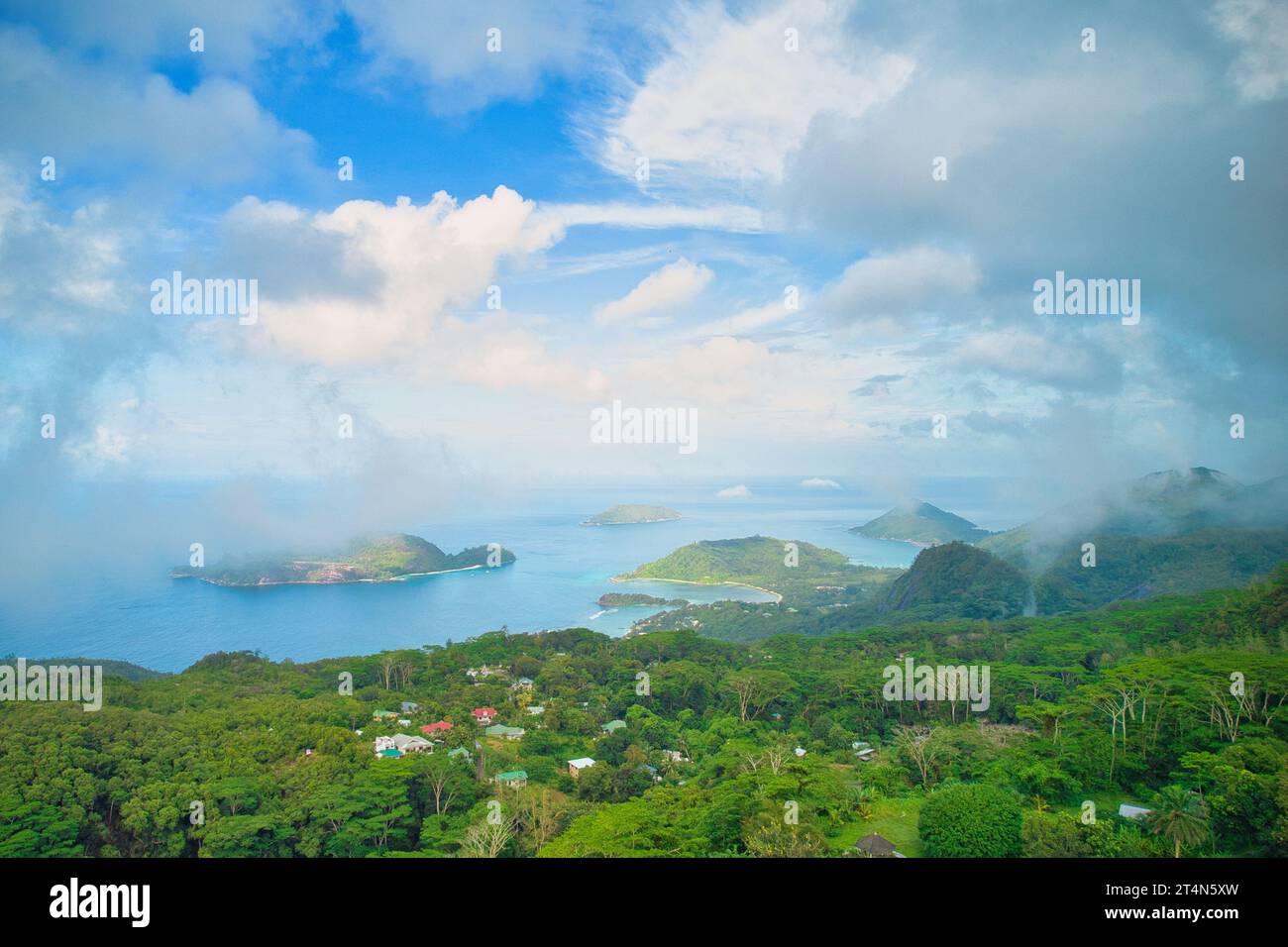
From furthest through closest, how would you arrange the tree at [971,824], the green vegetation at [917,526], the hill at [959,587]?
the green vegetation at [917,526] → the hill at [959,587] → the tree at [971,824]

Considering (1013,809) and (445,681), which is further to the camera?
(445,681)

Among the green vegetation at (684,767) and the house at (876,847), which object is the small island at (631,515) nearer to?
the green vegetation at (684,767)

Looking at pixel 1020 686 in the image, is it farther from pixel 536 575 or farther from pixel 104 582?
pixel 104 582

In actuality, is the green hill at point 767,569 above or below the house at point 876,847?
above

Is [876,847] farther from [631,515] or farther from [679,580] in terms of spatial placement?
[631,515]

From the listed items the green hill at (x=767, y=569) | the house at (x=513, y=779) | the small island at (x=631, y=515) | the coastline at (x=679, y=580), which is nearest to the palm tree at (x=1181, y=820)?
the house at (x=513, y=779)

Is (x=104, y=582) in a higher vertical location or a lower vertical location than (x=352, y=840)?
higher

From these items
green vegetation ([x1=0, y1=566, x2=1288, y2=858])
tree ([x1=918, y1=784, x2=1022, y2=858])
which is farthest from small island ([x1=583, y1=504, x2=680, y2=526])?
tree ([x1=918, y1=784, x2=1022, y2=858])

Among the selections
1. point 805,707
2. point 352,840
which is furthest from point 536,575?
point 352,840

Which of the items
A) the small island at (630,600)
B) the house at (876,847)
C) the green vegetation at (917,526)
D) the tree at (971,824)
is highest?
the green vegetation at (917,526)
